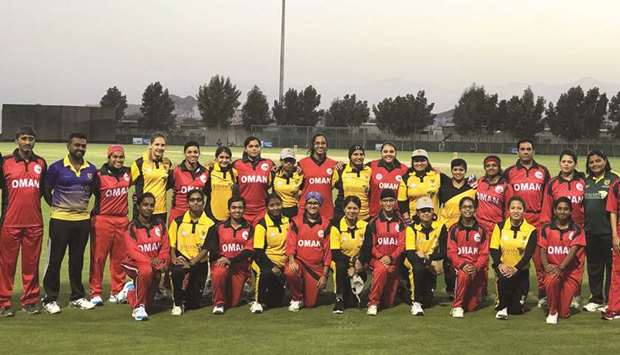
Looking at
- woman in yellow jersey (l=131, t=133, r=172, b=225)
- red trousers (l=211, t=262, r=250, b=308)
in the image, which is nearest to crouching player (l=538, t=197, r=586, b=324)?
red trousers (l=211, t=262, r=250, b=308)

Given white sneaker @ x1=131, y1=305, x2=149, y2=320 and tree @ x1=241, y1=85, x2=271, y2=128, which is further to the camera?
tree @ x1=241, y1=85, x2=271, y2=128

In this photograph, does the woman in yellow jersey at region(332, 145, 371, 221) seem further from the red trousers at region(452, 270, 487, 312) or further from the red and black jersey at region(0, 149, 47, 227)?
the red and black jersey at region(0, 149, 47, 227)

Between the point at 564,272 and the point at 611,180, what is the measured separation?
1130 mm

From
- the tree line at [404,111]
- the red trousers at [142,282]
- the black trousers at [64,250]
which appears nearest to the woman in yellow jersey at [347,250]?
the red trousers at [142,282]

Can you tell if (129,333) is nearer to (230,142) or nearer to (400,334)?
(400,334)

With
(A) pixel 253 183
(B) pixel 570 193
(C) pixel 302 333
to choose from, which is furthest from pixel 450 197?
(C) pixel 302 333

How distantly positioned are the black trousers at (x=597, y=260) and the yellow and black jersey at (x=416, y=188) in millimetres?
1706

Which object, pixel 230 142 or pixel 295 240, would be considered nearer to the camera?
pixel 295 240

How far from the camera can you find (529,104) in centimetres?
7344

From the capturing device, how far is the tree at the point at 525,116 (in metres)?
72.8

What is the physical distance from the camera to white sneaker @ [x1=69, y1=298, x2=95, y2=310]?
638 centimetres

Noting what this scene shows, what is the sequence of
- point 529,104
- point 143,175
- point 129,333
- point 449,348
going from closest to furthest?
point 449,348, point 129,333, point 143,175, point 529,104

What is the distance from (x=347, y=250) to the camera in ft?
22.2

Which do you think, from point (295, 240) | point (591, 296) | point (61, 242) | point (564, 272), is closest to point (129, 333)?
point (61, 242)
